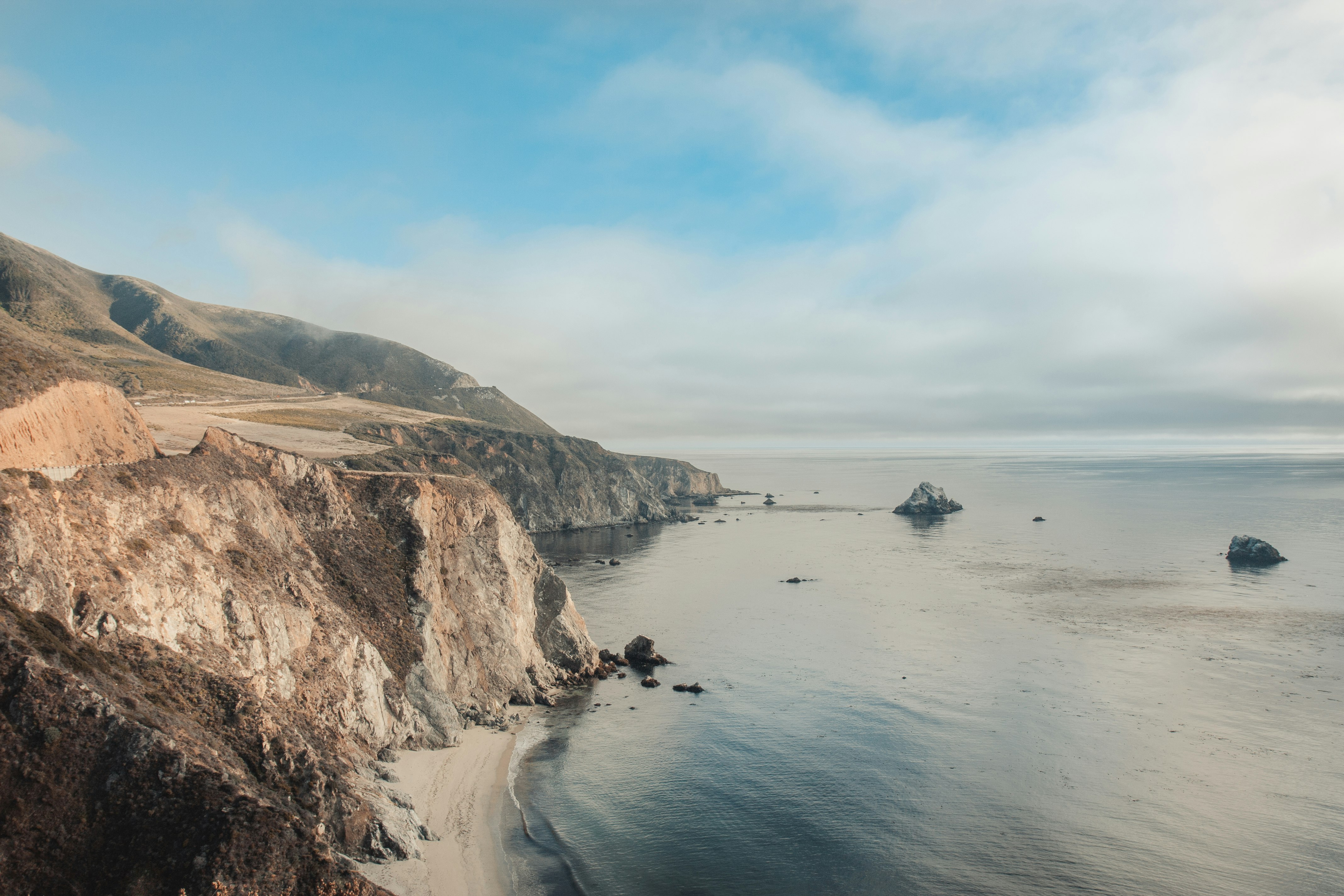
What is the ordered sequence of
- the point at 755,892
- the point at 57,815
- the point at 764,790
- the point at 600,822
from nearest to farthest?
the point at 57,815 → the point at 755,892 → the point at 600,822 → the point at 764,790

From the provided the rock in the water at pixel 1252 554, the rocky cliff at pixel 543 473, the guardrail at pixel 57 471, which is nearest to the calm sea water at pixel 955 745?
the rock in the water at pixel 1252 554

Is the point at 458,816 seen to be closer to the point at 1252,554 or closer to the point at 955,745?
the point at 955,745

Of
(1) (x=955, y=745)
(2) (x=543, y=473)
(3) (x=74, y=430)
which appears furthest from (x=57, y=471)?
(2) (x=543, y=473)

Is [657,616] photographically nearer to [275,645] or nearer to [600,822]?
[600,822]

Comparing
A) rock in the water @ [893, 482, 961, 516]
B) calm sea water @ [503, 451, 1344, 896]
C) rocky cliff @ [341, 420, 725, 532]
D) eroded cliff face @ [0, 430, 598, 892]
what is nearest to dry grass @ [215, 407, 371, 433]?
rocky cliff @ [341, 420, 725, 532]

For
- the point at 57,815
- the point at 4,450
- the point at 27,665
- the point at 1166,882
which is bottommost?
the point at 1166,882

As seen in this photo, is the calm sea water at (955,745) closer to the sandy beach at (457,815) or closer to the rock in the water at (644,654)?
the sandy beach at (457,815)

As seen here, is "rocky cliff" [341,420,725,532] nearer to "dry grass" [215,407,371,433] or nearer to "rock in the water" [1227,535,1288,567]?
"dry grass" [215,407,371,433]

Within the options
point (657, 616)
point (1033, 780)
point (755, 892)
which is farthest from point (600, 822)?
point (657, 616)
